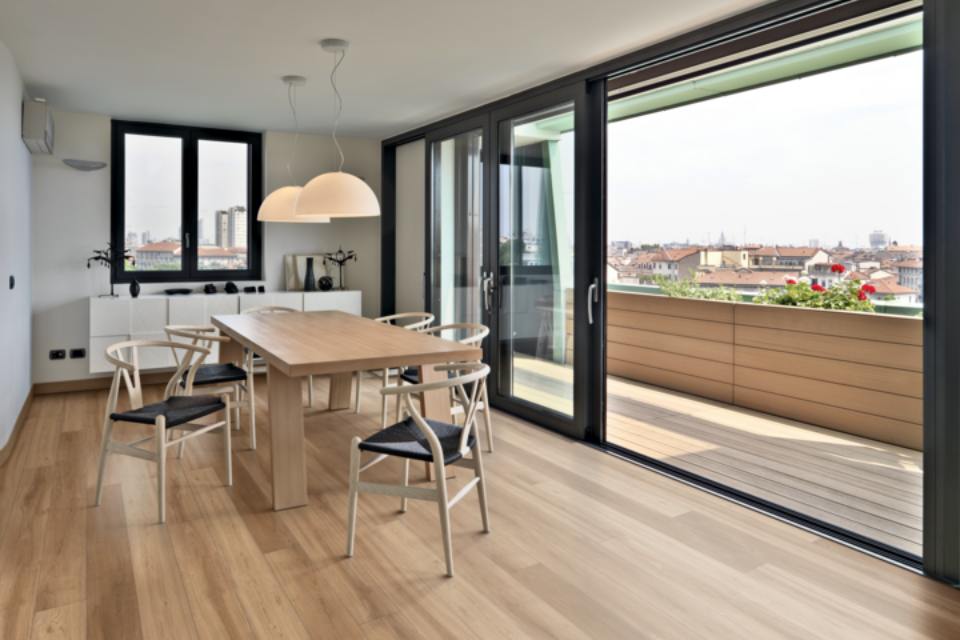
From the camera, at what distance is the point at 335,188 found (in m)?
3.79

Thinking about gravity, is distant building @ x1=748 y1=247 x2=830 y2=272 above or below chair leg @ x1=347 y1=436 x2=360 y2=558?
above

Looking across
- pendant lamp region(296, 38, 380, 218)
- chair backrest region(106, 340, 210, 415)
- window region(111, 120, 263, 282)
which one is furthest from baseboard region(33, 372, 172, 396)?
pendant lamp region(296, 38, 380, 218)

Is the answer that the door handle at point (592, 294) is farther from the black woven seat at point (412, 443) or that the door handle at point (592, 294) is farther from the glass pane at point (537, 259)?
the black woven seat at point (412, 443)

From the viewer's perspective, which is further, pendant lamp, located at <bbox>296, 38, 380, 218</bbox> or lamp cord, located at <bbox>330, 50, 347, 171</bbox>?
lamp cord, located at <bbox>330, 50, 347, 171</bbox>

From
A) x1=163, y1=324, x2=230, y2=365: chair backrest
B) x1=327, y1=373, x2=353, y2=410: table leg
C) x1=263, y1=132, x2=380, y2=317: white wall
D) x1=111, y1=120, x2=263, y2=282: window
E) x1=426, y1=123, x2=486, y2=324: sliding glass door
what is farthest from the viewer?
x1=263, y1=132, x2=380, y2=317: white wall

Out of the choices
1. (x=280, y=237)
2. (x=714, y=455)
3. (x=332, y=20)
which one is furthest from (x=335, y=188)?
(x=280, y=237)

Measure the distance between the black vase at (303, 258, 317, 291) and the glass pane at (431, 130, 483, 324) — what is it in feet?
4.70

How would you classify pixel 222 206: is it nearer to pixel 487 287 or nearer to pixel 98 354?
pixel 98 354

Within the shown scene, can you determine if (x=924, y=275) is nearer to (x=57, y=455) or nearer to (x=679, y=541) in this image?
(x=679, y=541)

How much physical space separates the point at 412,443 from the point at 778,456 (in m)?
2.69

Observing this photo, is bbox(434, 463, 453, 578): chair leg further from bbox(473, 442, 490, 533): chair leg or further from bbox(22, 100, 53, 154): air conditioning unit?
bbox(22, 100, 53, 154): air conditioning unit

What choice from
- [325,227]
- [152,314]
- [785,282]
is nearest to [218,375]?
[152,314]

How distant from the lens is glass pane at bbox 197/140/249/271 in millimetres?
6652

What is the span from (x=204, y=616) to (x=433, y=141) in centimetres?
475
